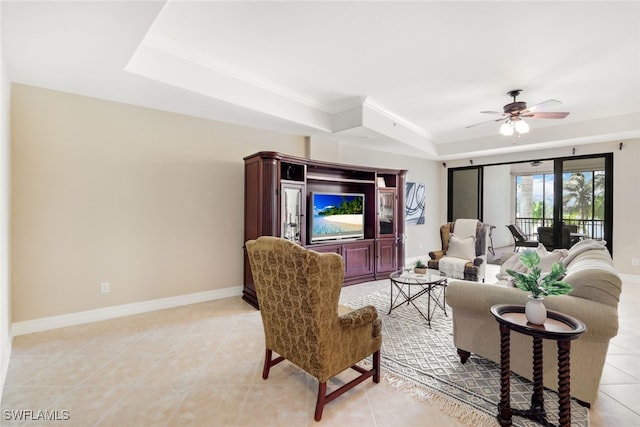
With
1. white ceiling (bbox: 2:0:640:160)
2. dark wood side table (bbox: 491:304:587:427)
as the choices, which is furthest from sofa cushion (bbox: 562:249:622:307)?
white ceiling (bbox: 2:0:640:160)

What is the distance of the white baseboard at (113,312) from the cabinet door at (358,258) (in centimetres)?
176

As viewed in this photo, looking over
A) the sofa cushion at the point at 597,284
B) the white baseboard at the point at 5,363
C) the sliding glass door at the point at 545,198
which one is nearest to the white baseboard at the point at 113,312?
the white baseboard at the point at 5,363

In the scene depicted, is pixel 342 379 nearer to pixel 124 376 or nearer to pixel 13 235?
pixel 124 376

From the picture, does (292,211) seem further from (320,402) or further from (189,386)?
(320,402)

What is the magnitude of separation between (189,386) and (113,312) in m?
1.92

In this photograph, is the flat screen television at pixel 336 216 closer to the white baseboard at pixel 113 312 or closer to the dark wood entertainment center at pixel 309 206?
the dark wood entertainment center at pixel 309 206

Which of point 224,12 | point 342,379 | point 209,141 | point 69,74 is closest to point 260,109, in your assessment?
point 209,141

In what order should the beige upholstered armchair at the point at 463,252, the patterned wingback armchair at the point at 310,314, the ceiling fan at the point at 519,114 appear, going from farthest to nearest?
1. the beige upholstered armchair at the point at 463,252
2. the ceiling fan at the point at 519,114
3. the patterned wingback armchair at the point at 310,314

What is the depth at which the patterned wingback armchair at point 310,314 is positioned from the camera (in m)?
1.71

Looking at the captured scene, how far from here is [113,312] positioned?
3436 mm

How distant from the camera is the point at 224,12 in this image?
242 centimetres

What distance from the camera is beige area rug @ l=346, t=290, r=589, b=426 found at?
1889 millimetres

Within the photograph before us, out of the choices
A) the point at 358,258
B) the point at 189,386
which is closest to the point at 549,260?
the point at 358,258

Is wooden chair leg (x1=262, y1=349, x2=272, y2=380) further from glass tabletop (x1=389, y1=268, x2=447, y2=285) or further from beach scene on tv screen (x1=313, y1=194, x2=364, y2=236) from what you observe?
beach scene on tv screen (x1=313, y1=194, x2=364, y2=236)
